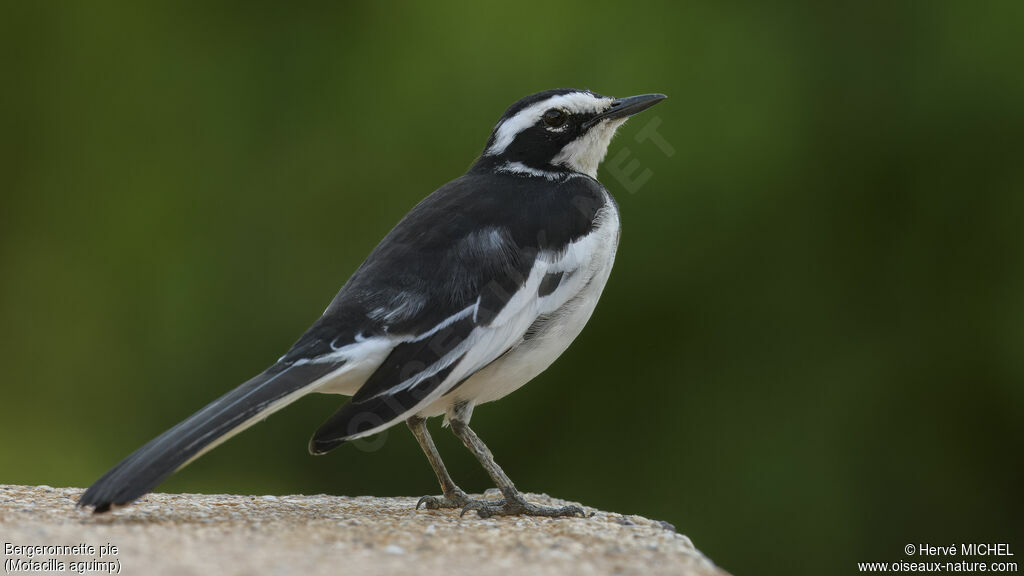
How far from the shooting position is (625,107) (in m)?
7.07

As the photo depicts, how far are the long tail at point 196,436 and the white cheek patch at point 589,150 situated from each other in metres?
2.34

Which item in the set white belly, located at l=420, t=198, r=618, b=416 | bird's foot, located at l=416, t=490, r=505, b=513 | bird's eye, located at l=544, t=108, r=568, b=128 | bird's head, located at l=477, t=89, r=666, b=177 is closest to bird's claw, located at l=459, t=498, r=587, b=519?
bird's foot, located at l=416, t=490, r=505, b=513

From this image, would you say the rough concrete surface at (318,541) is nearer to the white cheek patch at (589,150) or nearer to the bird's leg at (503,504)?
the bird's leg at (503,504)

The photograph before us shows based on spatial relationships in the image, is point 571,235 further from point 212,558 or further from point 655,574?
point 212,558

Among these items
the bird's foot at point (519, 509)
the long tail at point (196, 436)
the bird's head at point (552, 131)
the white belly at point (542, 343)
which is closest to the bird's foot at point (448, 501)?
the bird's foot at point (519, 509)

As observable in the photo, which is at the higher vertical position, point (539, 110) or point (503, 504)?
point (539, 110)

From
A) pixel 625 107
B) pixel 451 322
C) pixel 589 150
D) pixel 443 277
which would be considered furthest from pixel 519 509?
pixel 625 107

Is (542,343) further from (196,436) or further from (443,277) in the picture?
(196,436)

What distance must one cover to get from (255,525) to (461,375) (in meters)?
1.16

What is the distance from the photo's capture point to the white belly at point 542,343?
589 centimetres

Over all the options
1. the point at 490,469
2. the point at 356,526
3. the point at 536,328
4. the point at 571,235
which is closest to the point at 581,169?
the point at 571,235

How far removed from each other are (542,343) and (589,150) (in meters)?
1.62

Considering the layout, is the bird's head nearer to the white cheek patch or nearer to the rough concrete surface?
the white cheek patch

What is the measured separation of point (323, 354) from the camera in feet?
17.9
